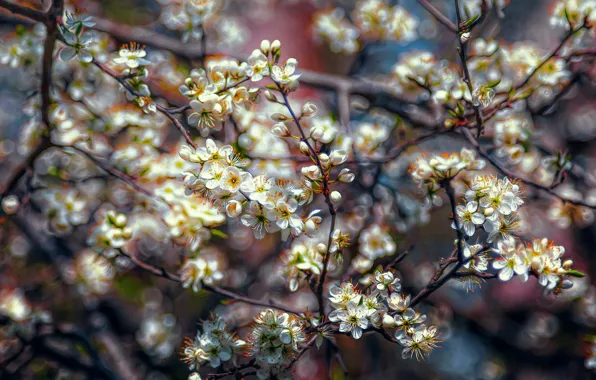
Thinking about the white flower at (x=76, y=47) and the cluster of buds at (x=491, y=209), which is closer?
the cluster of buds at (x=491, y=209)

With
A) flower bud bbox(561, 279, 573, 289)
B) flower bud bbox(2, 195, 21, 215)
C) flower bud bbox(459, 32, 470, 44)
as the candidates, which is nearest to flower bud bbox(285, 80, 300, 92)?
flower bud bbox(459, 32, 470, 44)

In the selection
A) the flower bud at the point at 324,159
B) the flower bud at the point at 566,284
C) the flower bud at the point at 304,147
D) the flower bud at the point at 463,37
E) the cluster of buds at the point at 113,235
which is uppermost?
the flower bud at the point at 463,37

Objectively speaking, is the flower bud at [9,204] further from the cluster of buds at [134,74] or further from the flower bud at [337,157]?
the flower bud at [337,157]

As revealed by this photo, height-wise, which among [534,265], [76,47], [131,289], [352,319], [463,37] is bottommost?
[131,289]

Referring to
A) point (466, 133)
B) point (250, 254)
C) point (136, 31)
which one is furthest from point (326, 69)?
point (466, 133)

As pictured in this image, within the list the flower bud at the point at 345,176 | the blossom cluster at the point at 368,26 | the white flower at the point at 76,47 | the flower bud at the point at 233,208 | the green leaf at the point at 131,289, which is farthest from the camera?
the green leaf at the point at 131,289

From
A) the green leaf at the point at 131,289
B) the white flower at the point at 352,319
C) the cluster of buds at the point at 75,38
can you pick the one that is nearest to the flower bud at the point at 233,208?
the white flower at the point at 352,319

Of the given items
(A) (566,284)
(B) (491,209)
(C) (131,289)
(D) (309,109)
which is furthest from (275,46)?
(C) (131,289)

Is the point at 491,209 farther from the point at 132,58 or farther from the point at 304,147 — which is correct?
the point at 132,58

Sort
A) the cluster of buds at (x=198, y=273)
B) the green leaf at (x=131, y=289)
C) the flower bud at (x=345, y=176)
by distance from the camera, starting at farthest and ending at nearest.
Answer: the green leaf at (x=131, y=289)
the cluster of buds at (x=198, y=273)
the flower bud at (x=345, y=176)

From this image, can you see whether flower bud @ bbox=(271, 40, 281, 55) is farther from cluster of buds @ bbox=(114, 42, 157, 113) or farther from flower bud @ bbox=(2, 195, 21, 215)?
flower bud @ bbox=(2, 195, 21, 215)

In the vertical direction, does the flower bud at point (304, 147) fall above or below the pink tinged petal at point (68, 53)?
below
